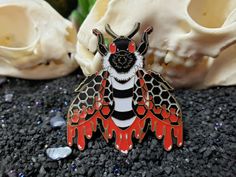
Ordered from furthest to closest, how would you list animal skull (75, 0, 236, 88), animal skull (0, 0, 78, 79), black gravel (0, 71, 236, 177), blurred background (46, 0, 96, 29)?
blurred background (46, 0, 96, 29) < animal skull (0, 0, 78, 79) < animal skull (75, 0, 236, 88) < black gravel (0, 71, 236, 177)

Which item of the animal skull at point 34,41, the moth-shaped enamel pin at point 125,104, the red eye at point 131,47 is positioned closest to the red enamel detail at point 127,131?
the moth-shaped enamel pin at point 125,104

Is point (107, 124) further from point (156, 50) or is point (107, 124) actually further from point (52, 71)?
point (52, 71)

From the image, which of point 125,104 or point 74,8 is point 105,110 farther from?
point 74,8

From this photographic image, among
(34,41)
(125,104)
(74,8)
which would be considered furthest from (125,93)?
(74,8)

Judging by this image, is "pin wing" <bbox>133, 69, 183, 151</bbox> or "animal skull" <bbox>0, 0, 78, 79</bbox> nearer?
"pin wing" <bbox>133, 69, 183, 151</bbox>

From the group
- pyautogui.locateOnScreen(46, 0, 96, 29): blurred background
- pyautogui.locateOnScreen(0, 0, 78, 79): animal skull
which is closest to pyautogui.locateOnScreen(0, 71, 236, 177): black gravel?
pyautogui.locateOnScreen(0, 0, 78, 79): animal skull

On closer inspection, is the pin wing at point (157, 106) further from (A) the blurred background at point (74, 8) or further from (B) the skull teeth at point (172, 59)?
(A) the blurred background at point (74, 8)

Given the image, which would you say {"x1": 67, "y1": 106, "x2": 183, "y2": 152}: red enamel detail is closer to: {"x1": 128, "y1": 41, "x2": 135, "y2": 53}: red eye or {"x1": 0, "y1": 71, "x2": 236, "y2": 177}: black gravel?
{"x1": 0, "y1": 71, "x2": 236, "y2": 177}: black gravel
